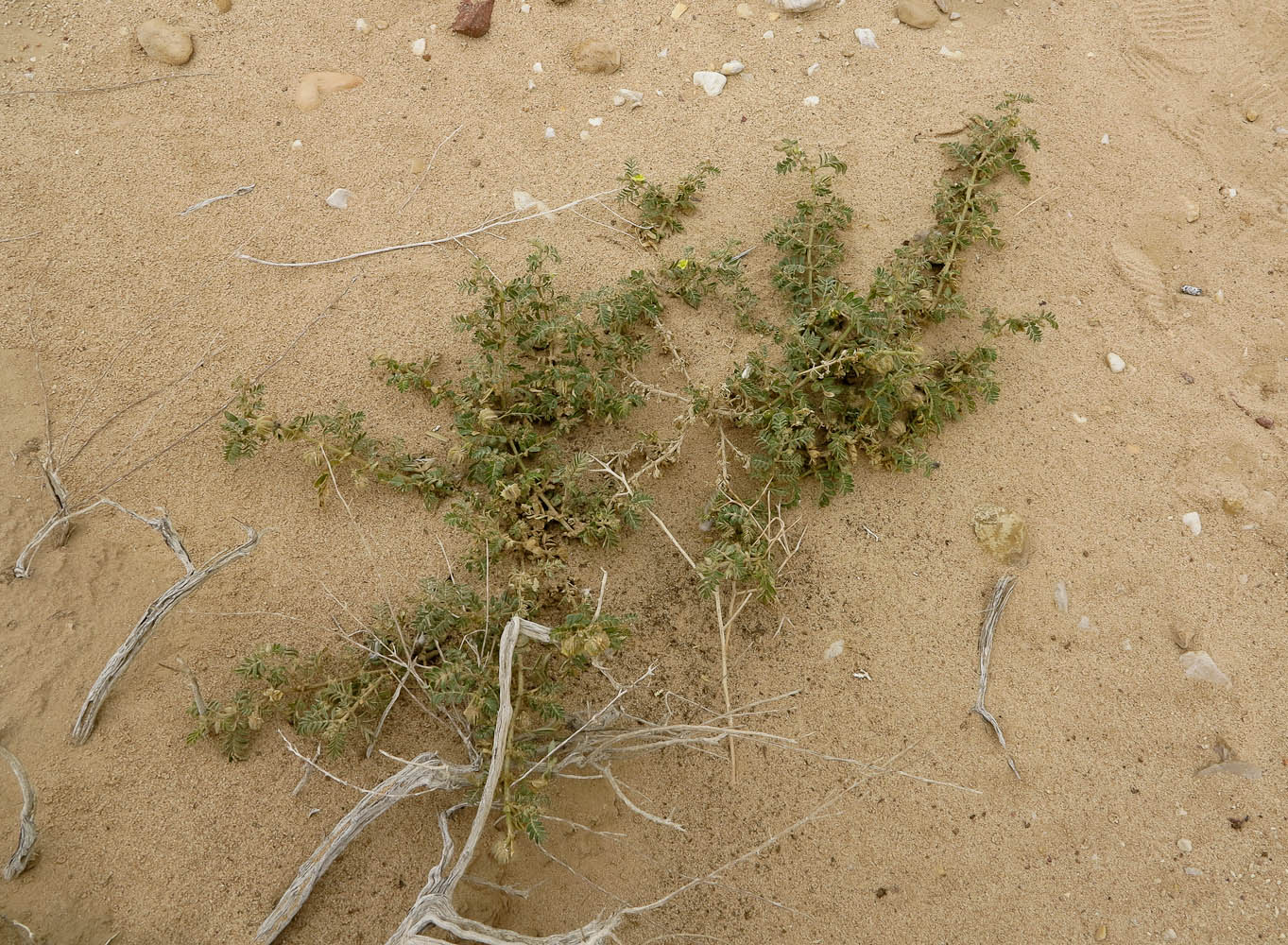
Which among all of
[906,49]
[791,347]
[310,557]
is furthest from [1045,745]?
[906,49]

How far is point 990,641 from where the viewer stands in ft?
8.80

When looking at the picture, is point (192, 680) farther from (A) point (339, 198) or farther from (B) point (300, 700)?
(A) point (339, 198)

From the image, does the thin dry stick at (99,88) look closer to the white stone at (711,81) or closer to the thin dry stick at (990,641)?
the white stone at (711,81)

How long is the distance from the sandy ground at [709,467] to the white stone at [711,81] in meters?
0.06

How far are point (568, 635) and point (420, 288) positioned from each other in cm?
171

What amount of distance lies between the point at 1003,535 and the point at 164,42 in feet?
12.8

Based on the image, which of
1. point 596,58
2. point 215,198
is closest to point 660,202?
point 596,58

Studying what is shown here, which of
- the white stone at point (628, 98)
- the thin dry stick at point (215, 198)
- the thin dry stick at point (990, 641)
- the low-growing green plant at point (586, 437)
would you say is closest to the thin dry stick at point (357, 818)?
the low-growing green plant at point (586, 437)

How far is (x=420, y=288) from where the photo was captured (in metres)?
3.29

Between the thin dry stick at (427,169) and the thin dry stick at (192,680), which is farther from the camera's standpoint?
the thin dry stick at (427,169)

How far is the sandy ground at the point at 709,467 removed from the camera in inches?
93.8

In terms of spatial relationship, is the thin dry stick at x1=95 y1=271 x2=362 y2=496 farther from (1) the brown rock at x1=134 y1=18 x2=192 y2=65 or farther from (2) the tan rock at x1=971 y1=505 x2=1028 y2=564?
(2) the tan rock at x1=971 y1=505 x2=1028 y2=564

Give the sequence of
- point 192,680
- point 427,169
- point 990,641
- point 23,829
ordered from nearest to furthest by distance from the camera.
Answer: point 23,829, point 192,680, point 990,641, point 427,169

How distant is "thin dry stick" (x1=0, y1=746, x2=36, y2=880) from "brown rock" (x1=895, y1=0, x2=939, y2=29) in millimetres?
4224
